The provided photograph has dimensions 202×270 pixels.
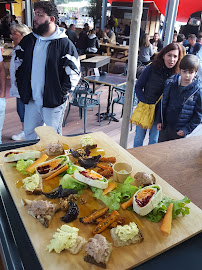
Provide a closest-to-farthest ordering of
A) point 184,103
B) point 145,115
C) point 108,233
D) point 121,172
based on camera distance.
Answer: point 108,233, point 121,172, point 184,103, point 145,115

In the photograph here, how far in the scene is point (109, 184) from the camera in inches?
58.1

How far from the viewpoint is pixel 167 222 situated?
124 cm

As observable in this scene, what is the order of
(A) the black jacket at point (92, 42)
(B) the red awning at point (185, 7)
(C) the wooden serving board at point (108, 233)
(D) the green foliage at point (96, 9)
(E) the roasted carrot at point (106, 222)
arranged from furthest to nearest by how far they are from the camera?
(D) the green foliage at point (96, 9) → (B) the red awning at point (185, 7) → (A) the black jacket at point (92, 42) → (E) the roasted carrot at point (106, 222) → (C) the wooden serving board at point (108, 233)

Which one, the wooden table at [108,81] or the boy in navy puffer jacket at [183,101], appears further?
the wooden table at [108,81]

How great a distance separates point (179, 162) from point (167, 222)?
761 mm

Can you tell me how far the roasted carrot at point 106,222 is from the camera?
46.8 inches

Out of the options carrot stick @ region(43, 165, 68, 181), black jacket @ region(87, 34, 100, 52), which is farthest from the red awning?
carrot stick @ region(43, 165, 68, 181)

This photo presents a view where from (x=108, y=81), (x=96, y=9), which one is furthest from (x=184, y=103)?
(x=96, y=9)

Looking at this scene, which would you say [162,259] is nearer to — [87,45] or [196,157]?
[196,157]

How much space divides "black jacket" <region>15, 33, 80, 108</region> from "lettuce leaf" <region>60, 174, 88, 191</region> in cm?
144

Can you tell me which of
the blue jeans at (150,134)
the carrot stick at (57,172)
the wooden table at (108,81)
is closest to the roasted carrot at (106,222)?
the carrot stick at (57,172)

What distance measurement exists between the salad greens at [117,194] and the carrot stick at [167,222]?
22 centimetres

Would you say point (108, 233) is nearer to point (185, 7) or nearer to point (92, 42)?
point (92, 42)

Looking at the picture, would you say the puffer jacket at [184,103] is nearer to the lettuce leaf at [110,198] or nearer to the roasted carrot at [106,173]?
the roasted carrot at [106,173]
